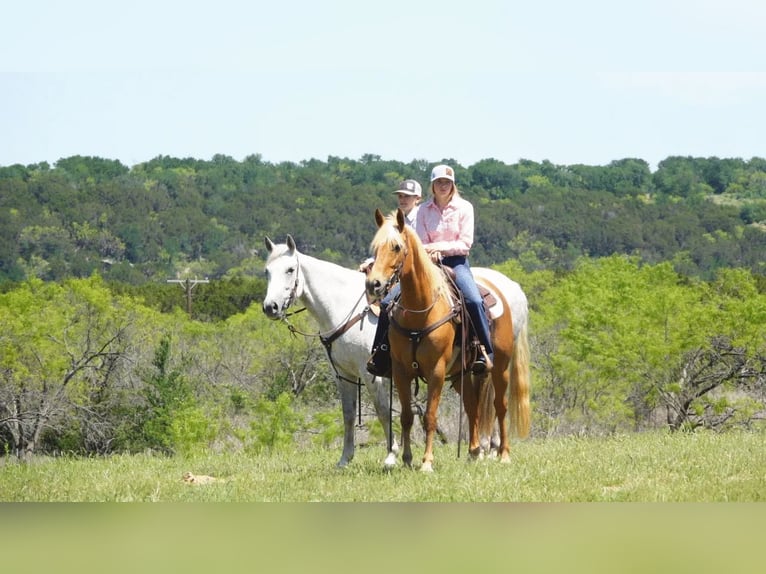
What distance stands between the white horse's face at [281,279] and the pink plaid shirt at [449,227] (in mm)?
1742

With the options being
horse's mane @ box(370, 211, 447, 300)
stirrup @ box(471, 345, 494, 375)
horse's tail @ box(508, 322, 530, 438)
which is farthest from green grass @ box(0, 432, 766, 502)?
horse's mane @ box(370, 211, 447, 300)

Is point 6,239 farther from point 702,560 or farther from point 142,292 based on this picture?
point 702,560

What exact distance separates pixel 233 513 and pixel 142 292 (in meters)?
77.8

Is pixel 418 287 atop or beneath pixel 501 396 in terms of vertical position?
atop

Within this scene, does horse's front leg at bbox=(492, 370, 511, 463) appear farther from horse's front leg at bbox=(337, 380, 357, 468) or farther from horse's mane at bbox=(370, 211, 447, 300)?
horse's mane at bbox=(370, 211, 447, 300)

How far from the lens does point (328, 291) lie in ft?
40.0

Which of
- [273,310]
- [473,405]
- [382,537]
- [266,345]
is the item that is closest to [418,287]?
[473,405]

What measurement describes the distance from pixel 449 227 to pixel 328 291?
2.05 meters

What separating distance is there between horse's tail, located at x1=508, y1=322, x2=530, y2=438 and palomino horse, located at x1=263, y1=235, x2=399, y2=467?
1536 millimetres

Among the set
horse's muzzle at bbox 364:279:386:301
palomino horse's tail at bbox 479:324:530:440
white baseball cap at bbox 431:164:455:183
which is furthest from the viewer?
palomino horse's tail at bbox 479:324:530:440

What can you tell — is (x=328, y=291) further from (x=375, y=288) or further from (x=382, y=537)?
(x=382, y=537)

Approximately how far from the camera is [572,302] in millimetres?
50344

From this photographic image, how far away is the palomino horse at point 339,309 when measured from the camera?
38.8 feet

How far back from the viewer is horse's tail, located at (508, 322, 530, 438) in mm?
12500
